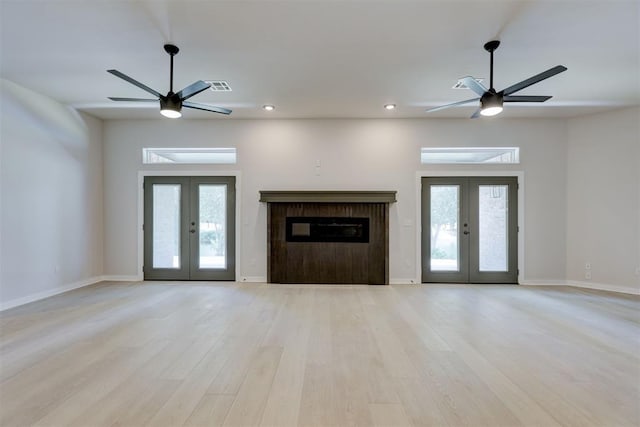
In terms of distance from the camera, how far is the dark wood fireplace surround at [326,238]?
546 centimetres

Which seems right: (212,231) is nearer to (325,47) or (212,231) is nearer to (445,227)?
(325,47)

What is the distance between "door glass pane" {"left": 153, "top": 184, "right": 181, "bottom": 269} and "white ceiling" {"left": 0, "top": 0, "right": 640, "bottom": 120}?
5.73ft

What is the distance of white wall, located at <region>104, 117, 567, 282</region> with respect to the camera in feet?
18.1

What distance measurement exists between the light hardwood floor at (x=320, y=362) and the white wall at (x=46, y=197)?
1.91 feet

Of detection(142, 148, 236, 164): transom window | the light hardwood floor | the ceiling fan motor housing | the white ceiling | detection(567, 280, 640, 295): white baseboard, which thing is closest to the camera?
the light hardwood floor

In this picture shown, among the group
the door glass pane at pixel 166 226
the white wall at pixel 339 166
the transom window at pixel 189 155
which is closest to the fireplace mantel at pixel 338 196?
the white wall at pixel 339 166

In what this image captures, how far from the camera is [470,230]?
5566mm

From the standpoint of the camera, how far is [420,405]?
6.33 feet

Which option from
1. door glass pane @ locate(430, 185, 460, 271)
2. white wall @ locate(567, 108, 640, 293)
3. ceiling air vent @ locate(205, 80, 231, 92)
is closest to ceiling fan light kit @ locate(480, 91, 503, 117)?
door glass pane @ locate(430, 185, 460, 271)

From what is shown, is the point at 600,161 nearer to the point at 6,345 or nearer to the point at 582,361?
the point at 582,361

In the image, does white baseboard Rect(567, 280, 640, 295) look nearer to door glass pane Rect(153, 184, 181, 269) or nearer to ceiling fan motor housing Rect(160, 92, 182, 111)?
ceiling fan motor housing Rect(160, 92, 182, 111)

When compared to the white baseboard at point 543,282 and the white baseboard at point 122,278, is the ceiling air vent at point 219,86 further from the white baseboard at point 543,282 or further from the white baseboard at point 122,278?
the white baseboard at point 543,282

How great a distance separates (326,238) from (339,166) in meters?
1.45

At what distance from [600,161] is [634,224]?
121cm
